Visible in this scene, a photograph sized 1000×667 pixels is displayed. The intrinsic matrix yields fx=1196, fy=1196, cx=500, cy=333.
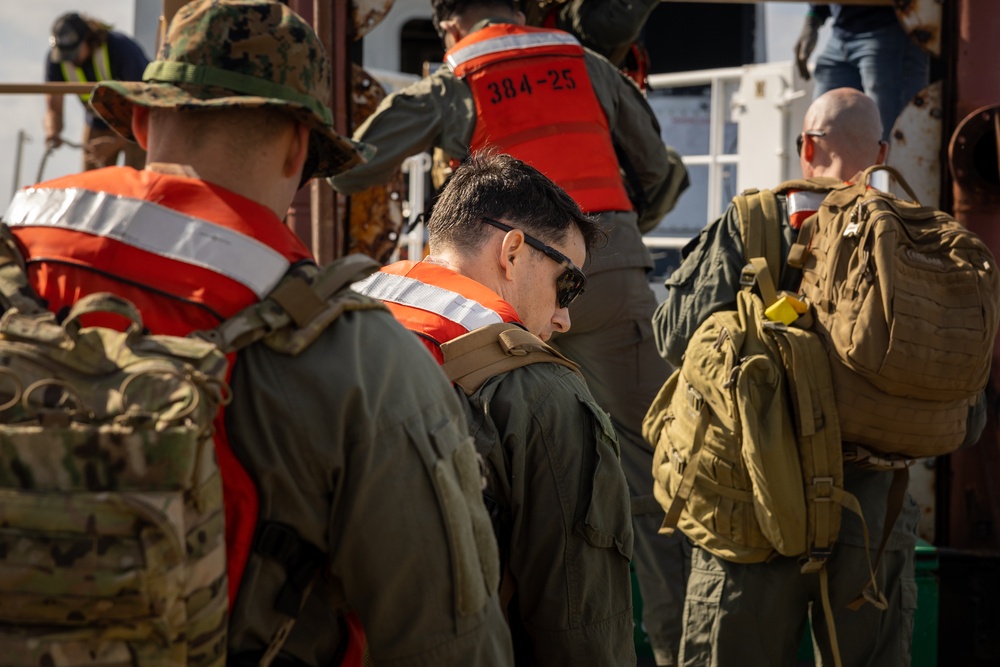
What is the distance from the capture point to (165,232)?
1.44 metres

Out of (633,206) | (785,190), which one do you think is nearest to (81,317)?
(785,190)

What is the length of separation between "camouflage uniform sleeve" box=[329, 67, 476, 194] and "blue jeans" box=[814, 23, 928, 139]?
2190 mm

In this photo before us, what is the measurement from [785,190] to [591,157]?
90 cm

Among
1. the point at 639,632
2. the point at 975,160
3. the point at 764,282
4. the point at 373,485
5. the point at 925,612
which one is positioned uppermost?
the point at 975,160

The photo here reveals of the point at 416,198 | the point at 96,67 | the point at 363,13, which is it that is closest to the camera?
the point at 363,13

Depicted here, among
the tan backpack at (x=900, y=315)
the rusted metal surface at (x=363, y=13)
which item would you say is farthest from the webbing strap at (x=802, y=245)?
the rusted metal surface at (x=363, y=13)

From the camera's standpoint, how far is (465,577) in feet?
4.98

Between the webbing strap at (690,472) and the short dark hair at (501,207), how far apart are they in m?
0.96

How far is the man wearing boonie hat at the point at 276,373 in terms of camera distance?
144 centimetres

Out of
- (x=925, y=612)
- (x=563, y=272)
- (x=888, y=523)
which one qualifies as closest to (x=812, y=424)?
(x=888, y=523)

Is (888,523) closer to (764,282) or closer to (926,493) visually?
(764,282)

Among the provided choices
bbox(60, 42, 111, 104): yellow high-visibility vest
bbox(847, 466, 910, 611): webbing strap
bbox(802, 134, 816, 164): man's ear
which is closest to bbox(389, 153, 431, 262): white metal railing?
bbox(60, 42, 111, 104): yellow high-visibility vest

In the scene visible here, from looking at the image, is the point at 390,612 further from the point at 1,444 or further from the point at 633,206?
the point at 633,206

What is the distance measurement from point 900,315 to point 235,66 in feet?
6.09
